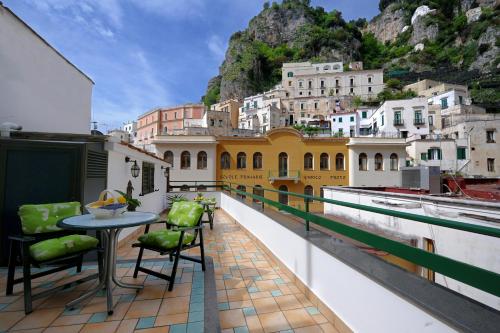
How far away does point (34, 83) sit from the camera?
16.7 ft

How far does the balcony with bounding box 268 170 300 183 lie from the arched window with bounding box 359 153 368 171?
5076 millimetres

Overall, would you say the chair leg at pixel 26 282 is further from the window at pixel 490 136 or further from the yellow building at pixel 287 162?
the window at pixel 490 136

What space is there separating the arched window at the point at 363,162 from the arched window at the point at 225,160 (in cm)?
1032

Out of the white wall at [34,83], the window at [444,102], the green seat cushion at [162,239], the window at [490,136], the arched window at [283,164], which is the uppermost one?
the window at [444,102]

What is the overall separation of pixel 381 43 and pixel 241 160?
75.8 meters

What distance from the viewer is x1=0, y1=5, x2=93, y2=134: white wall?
439 cm

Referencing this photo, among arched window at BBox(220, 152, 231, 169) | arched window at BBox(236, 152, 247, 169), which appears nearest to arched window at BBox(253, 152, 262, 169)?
arched window at BBox(236, 152, 247, 169)

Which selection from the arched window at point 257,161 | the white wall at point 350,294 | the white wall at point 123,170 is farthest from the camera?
the arched window at point 257,161

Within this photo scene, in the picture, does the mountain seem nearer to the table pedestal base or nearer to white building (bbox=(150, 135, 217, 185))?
white building (bbox=(150, 135, 217, 185))

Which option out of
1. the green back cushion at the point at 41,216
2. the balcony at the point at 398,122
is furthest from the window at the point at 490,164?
the green back cushion at the point at 41,216

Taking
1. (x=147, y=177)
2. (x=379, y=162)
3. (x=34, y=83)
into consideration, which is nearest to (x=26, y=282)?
(x=34, y=83)

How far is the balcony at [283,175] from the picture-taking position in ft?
58.5

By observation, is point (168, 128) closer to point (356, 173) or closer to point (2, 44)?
point (356, 173)

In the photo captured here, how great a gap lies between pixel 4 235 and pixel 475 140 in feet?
104
